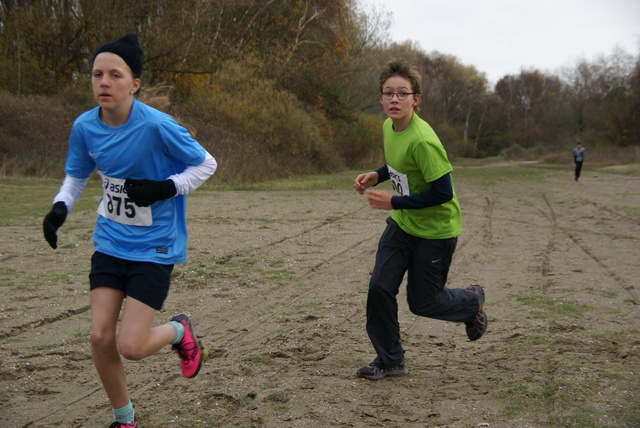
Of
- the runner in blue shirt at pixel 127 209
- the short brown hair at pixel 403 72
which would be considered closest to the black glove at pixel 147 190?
the runner in blue shirt at pixel 127 209

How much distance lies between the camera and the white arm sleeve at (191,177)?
381 cm

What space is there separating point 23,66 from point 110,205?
27274 mm

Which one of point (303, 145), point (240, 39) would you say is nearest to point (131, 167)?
point (303, 145)

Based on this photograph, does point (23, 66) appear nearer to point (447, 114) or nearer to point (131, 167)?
point (131, 167)

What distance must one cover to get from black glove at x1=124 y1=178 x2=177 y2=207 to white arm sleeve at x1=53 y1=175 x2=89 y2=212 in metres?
0.51

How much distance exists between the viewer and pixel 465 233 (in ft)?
41.9

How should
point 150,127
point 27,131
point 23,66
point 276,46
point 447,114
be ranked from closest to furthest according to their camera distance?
point 150,127 < point 27,131 < point 23,66 < point 276,46 < point 447,114

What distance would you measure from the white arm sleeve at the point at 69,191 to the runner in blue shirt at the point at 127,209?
0.02 m

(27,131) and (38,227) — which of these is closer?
(38,227)

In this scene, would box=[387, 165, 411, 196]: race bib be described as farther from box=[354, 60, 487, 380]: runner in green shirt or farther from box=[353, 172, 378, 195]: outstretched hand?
box=[353, 172, 378, 195]: outstretched hand

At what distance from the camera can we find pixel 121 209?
12.4 feet

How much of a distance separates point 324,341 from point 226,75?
28341 millimetres

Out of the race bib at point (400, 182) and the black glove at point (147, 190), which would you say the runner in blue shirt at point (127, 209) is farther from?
the race bib at point (400, 182)

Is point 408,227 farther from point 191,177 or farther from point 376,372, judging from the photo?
point 191,177
